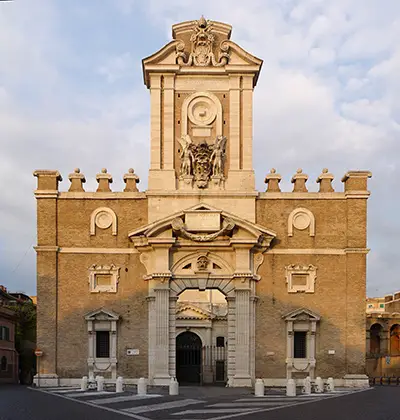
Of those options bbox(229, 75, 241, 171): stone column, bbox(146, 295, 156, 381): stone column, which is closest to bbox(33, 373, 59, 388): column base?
bbox(146, 295, 156, 381): stone column

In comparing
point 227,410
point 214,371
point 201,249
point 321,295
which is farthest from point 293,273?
point 214,371

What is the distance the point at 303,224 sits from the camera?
35.0 metres

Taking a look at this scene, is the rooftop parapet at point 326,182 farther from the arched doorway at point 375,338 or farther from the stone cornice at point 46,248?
the arched doorway at point 375,338

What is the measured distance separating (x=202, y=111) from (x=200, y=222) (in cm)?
582

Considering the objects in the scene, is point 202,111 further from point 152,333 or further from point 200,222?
point 152,333

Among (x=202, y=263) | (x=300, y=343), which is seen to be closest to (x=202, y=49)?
(x=202, y=263)

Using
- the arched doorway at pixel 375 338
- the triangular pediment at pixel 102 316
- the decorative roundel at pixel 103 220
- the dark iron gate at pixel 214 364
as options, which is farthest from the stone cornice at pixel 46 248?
the arched doorway at pixel 375 338

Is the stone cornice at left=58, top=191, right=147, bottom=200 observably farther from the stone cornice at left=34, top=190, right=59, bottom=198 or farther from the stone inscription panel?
the stone inscription panel

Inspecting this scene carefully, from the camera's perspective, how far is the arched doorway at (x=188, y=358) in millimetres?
50438

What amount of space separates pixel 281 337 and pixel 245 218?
593 cm

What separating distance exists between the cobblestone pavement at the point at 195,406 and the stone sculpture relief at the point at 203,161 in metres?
10.5

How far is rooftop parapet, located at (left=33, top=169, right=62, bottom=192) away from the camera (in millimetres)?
34906

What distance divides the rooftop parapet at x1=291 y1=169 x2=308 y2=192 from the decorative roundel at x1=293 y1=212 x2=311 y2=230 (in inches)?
50.1

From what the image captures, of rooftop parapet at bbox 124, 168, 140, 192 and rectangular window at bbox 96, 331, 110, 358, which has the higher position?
rooftop parapet at bbox 124, 168, 140, 192
